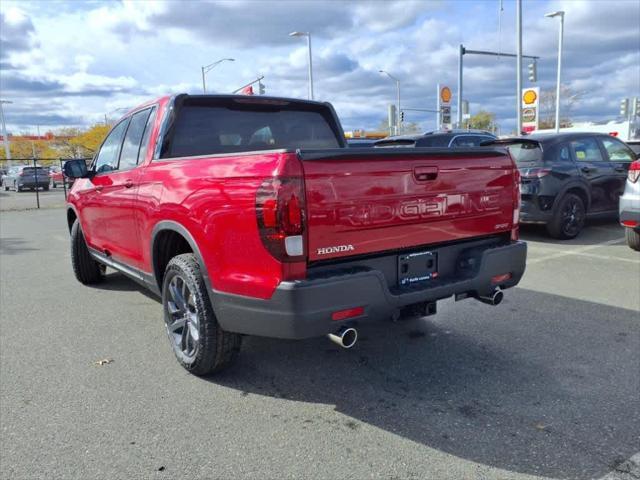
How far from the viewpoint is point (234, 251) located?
2.97 m

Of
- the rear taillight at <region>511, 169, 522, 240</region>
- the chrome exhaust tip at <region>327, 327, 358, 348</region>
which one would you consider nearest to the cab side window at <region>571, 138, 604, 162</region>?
the rear taillight at <region>511, 169, 522, 240</region>

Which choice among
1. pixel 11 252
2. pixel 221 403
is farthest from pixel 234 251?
pixel 11 252

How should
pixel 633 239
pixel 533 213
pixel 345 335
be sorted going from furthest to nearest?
pixel 533 213 → pixel 633 239 → pixel 345 335

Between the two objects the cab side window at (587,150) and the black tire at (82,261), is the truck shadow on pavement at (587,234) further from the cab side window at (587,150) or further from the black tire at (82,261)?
the black tire at (82,261)

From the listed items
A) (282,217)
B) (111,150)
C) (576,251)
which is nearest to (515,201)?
(282,217)

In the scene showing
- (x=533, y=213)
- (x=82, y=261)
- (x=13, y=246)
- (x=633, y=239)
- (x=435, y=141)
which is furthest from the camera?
(x=435, y=141)

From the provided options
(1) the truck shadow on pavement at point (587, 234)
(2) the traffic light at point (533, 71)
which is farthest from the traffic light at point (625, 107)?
(1) the truck shadow on pavement at point (587, 234)

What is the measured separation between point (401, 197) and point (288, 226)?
794 millimetres

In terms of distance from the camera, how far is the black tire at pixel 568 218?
8.36 m

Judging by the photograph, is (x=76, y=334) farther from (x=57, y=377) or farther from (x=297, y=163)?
(x=297, y=163)

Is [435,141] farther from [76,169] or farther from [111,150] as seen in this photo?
[76,169]

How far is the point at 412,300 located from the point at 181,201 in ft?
5.18

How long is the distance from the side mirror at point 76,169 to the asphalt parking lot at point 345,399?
1.35 m

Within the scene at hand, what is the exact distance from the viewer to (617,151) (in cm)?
930
